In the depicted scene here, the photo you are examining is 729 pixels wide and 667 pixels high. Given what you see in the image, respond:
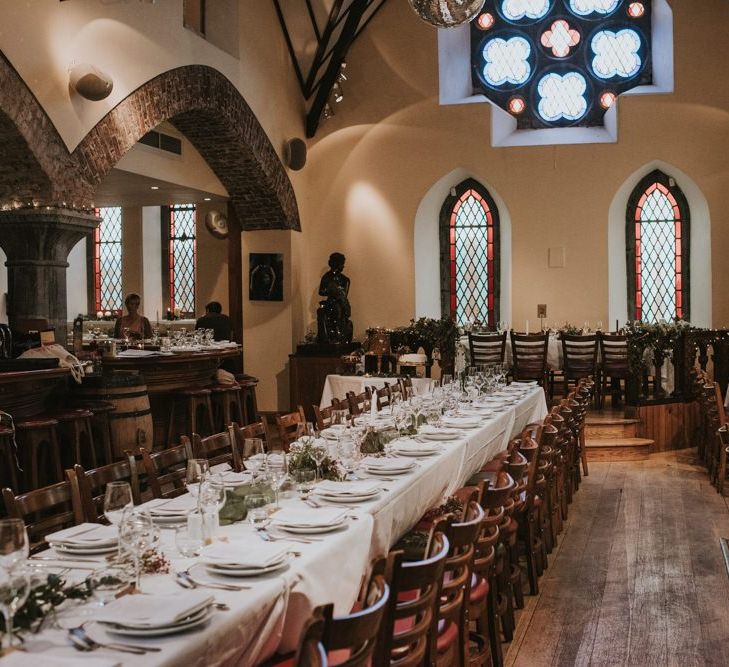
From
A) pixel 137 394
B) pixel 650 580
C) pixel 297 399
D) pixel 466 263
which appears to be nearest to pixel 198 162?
pixel 297 399

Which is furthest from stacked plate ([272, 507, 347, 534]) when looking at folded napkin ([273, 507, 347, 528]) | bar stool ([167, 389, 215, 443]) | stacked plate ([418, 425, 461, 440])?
bar stool ([167, 389, 215, 443])

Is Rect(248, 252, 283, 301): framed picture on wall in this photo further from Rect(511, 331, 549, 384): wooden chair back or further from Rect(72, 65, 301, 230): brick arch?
Rect(511, 331, 549, 384): wooden chair back

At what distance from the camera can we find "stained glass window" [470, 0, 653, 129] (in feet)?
46.2

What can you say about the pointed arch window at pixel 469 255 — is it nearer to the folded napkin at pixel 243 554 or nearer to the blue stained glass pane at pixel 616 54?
the blue stained glass pane at pixel 616 54

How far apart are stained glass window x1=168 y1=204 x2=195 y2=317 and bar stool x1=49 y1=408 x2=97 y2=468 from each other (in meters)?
8.66

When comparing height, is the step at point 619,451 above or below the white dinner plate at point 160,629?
below

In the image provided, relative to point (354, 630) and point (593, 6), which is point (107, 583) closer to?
point (354, 630)

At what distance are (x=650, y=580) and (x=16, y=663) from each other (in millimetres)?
4345

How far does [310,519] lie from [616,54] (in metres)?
12.5

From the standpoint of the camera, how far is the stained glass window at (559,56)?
1409cm

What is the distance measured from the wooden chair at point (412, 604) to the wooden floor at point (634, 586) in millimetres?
1673

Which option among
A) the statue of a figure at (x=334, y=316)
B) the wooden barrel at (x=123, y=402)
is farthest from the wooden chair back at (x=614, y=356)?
the wooden barrel at (x=123, y=402)

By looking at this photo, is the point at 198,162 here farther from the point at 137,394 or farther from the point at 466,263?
the point at 137,394

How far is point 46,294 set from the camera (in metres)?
8.31
